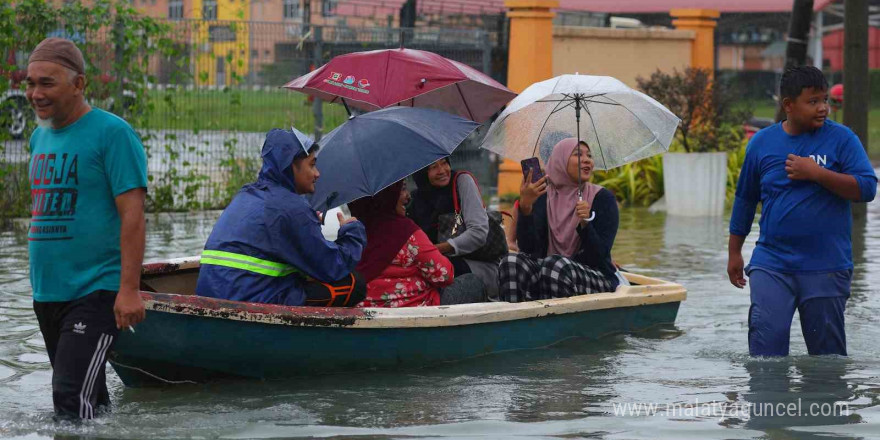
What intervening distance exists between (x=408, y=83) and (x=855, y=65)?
7.62 m

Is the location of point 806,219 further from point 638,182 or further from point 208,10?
point 208,10

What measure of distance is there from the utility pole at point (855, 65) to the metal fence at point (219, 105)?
4.36 meters

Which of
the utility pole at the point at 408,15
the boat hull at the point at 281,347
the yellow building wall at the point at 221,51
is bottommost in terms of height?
the boat hull at the point at 281,347

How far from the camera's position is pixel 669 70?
20.0 meters

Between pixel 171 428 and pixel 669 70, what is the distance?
1488cm

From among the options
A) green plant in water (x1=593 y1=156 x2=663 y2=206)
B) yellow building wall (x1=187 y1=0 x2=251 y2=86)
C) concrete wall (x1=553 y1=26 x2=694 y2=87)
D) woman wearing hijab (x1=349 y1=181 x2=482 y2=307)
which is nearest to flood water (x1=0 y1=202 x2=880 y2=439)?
woman wearing hijab (x1=349 y1=181 x2=482 y2=307)

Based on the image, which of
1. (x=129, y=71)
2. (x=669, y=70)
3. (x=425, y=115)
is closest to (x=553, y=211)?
A: (x=425, y=115)

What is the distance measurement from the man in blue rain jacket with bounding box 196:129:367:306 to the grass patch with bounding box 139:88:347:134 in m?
7.89

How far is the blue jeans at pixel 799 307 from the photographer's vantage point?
7.04 metres

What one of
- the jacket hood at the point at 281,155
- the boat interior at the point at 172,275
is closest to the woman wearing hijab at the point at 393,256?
the jacket hood at the point at 281,155

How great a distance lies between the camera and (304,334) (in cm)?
713

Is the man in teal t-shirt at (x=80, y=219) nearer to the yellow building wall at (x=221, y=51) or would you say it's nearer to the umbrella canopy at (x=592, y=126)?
the umbrella canopy at (x=592, y=126)

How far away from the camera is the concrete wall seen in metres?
18.6

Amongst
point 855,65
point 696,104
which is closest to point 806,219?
point 855,65
